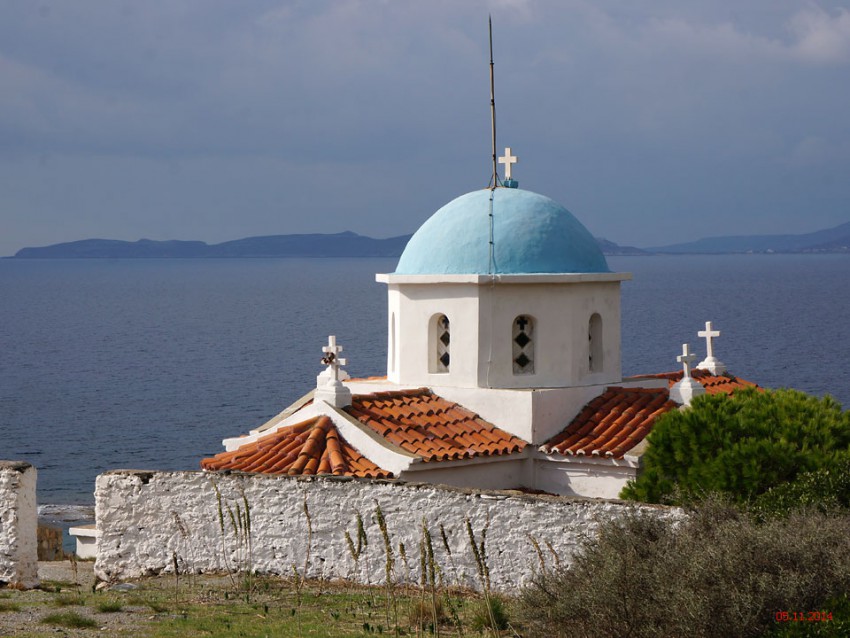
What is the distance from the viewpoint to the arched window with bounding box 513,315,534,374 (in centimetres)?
1873

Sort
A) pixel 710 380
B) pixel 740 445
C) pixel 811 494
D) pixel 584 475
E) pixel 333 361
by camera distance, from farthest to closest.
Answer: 1. pixel 710 380
2. pixel 584 475
3. pixel 333 361
4. pixel 740 445
5. pixel 811 494

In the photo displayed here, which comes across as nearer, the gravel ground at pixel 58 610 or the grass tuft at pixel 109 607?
the gravel ground at pixel 58 610

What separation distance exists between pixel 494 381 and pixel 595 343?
6.30ft

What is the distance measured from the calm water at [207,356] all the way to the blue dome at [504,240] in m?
23.3

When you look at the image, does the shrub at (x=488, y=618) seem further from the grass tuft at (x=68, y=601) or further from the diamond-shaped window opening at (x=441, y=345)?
the diamond-shaped window opening at (x=441, y=345)

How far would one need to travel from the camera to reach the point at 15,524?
15.0 m

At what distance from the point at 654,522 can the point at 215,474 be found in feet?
18.9

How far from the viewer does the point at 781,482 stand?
1488 cm

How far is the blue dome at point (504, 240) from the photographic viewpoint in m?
→ 18.6

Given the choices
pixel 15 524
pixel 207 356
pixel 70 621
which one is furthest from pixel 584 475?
pixel 207 356

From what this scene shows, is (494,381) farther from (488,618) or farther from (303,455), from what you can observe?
(488,618)

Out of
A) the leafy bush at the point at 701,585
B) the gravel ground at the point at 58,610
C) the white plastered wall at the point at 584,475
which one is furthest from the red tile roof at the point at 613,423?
the gravel ground at the point at 58,610

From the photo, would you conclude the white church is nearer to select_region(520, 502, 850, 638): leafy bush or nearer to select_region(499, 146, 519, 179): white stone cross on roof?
select_region(499, 146, 519, 179): white stone cross on roof

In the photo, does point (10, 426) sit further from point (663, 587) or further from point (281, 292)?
point (281, 292)
